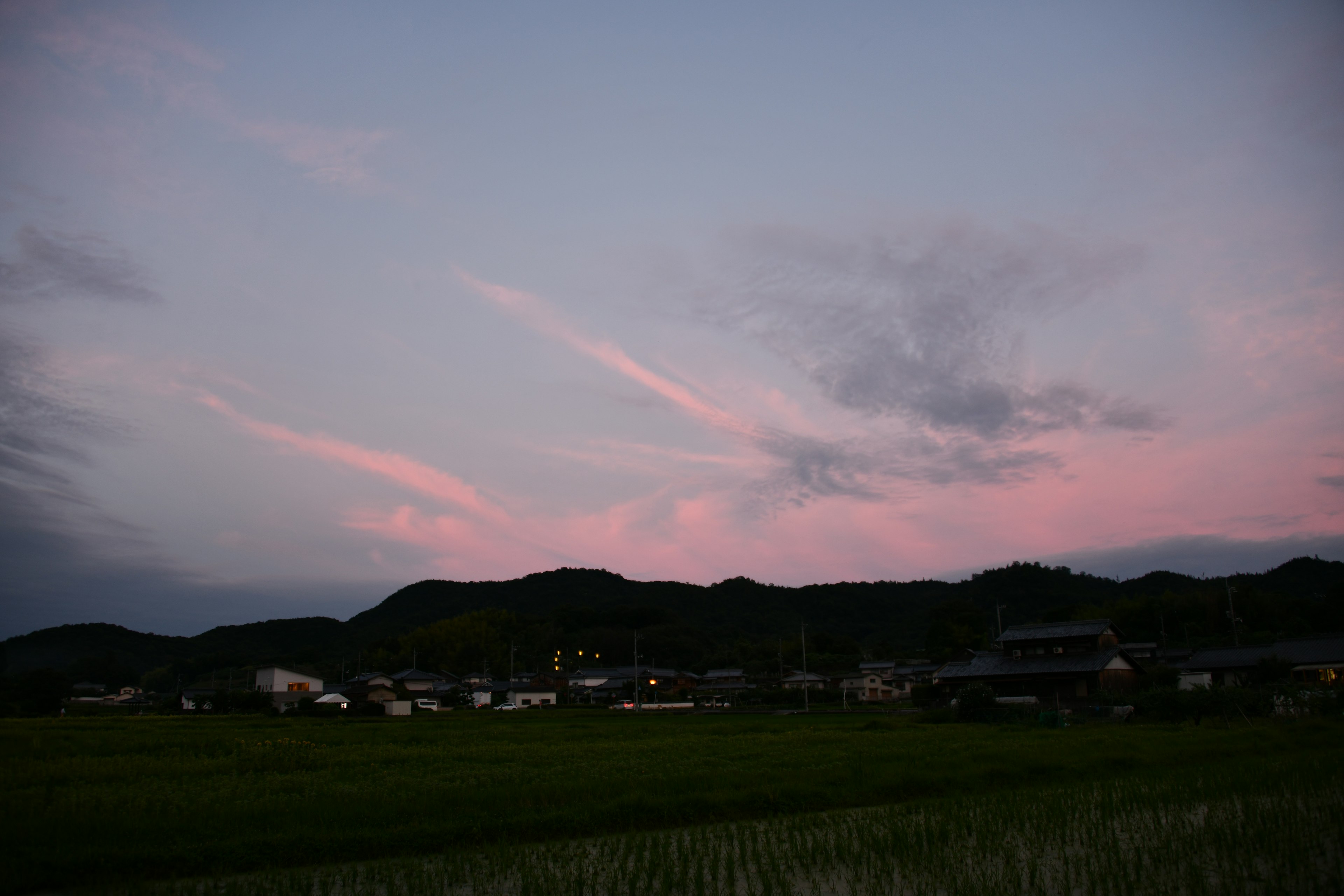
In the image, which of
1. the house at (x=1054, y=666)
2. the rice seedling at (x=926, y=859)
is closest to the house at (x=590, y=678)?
the house at (x=1054, y=666)

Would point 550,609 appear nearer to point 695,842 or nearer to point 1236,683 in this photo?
point 1236,683

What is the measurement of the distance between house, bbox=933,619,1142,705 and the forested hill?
31.6 meters

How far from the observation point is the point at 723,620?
531 ft

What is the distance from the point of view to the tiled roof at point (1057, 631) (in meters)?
45.1

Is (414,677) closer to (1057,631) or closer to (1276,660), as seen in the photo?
(1057,631)

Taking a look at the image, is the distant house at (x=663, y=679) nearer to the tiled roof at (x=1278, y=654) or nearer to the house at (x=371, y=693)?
the house at (x=371, y=693)

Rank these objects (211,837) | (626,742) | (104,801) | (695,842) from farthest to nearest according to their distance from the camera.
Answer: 1. (626,742)
2. (104,801)
3. (695,842)
4. (211,837)

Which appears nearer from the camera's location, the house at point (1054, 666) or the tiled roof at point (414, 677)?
the house at point (1054, 666)

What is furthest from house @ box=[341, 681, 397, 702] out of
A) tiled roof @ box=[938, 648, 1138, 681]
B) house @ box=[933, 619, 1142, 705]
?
house @ box=[933, 619, 1142, 705]

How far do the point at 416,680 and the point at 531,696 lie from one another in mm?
13648

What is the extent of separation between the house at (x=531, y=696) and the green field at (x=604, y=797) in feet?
165

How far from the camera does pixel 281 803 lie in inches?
520

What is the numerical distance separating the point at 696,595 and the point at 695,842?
545 feet

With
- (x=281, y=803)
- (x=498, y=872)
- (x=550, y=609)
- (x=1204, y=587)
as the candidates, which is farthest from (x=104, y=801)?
(x=550, y=609)
